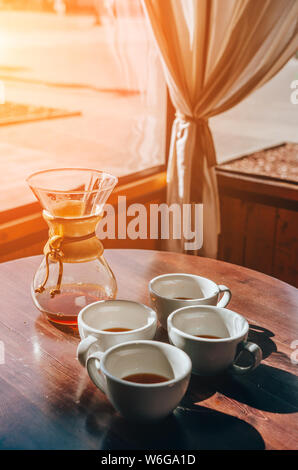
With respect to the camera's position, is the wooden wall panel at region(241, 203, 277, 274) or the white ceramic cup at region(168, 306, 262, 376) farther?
the wooden wall panel at region(241, 203, 277, 274)

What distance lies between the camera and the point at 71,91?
27.2 feet

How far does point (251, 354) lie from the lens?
81 cm

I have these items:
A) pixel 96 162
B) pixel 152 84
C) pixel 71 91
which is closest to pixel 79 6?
pixel 71 91

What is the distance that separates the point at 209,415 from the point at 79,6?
18.2 metres

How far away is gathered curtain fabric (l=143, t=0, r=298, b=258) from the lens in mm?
1951

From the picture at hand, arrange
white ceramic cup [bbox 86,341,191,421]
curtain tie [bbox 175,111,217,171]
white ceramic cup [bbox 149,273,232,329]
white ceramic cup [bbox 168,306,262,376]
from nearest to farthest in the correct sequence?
white ceramic cup [bbox 86,341,191,421] → white ceramic cup [bbox 168,306,262,376] → white ceramic cup [bbox 149,273,232,329] → curtain tie [bbox 175,111,217,171]

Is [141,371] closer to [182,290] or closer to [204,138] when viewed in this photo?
[182,290]

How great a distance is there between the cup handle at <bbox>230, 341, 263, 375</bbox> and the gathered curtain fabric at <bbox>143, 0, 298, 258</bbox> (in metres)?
1.41

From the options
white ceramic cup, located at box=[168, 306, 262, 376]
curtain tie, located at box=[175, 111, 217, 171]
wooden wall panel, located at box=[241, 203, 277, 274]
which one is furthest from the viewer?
wooden wall panel, located at box=[241, 203, 277, 274]

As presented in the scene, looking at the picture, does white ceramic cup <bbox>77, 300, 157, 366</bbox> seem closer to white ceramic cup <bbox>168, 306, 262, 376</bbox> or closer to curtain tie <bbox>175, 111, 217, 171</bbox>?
white ceramic cup <bbox>168, 306, 262, 376</bbox>

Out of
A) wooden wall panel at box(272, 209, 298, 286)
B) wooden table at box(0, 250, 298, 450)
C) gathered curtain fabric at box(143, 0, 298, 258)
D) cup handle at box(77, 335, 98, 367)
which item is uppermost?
gathered curtain fabric at box(143, 0, 298, 258)
